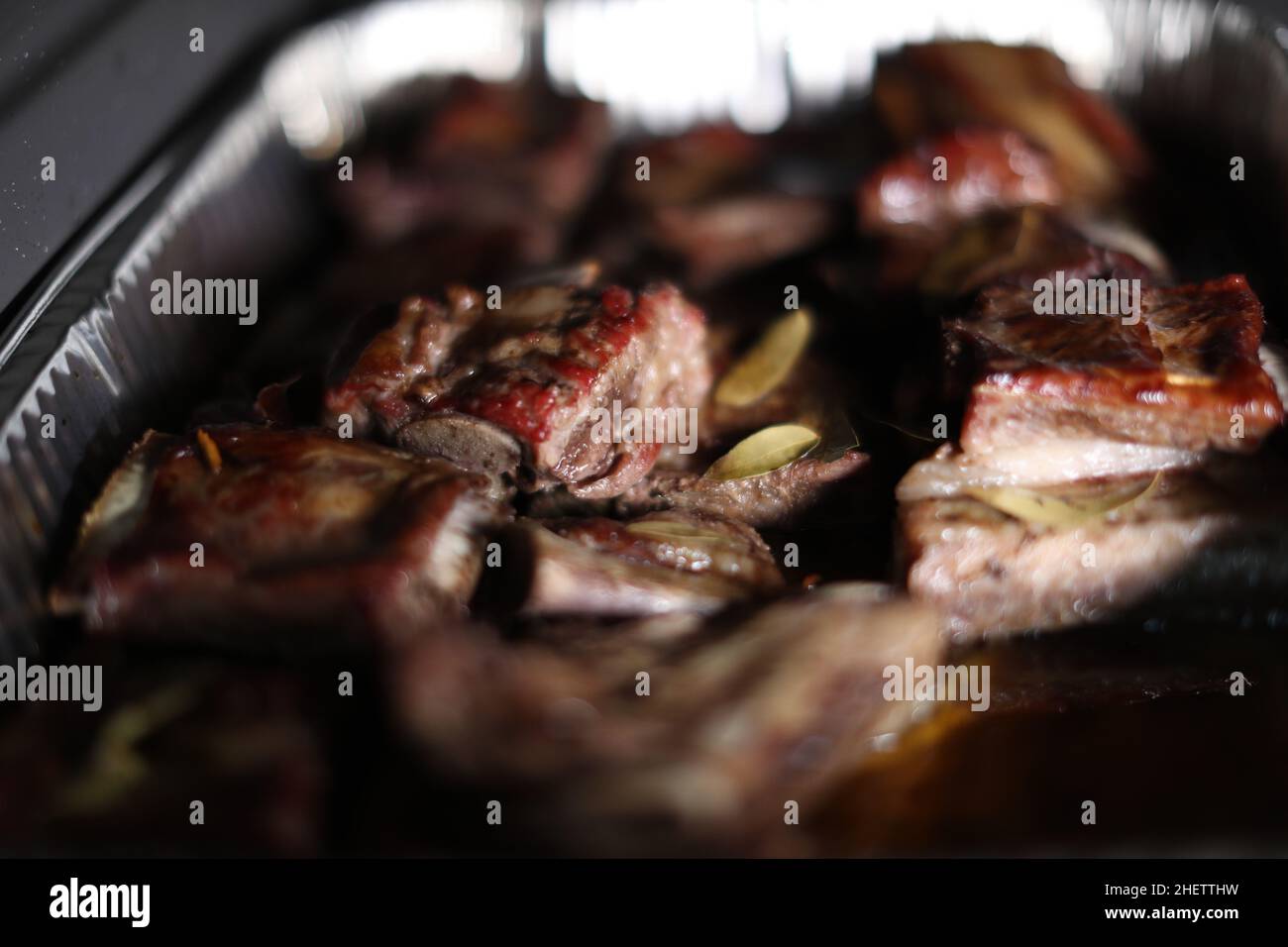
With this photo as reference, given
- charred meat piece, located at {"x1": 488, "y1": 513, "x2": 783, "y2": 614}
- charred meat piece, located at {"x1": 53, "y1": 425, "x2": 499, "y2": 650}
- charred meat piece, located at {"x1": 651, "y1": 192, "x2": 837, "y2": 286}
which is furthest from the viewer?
charred meat piece, located at {"x1": 651, "y1": 192, "x2": 837, "y2": 286}

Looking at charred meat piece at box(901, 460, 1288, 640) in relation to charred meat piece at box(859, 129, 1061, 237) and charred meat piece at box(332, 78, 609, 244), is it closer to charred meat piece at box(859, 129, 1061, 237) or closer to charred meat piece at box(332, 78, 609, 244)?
charred meat piece at box(859, 129, 1061, 237)

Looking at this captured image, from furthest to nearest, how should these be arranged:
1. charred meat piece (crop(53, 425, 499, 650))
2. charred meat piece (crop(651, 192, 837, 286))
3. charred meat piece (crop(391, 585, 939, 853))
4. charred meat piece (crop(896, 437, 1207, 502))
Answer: charred meat piece (crop(651, 192, 837, 286)), charred meat piece (crop(896, 437, 1207, 502)), charred meat piece (crop(53, 425, 499, 650)), charred meat piece (crop(391, 585, 939, 853))

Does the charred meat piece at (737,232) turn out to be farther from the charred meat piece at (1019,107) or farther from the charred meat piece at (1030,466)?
the charred meat piece at (1030,466)

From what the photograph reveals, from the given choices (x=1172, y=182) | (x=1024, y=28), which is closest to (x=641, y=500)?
(x=1172, y=182)

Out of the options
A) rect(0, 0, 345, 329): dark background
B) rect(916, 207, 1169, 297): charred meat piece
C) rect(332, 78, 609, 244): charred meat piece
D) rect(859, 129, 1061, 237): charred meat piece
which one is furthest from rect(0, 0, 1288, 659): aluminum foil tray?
rect(859, 129, 1061, 237): charred meat piece

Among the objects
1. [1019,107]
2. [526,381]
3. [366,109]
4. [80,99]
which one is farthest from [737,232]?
[80,99]

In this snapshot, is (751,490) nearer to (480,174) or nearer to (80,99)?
(480,174)
